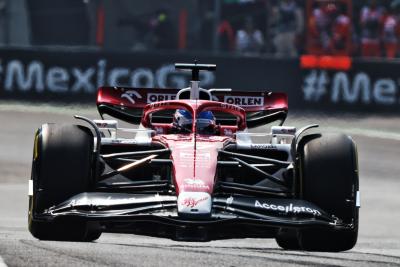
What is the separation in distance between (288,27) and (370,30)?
1.85 metres

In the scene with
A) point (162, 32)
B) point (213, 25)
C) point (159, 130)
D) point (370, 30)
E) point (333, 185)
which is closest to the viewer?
point (333, 185)

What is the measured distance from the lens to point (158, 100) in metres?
11.8

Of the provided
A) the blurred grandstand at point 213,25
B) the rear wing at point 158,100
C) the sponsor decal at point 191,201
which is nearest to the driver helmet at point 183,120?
the rear wing at point 158,100

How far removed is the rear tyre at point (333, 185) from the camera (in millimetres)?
9414

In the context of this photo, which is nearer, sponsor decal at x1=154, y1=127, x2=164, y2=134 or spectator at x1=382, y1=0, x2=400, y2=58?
sponsor decal at x1=154, y1=127, x2=164, y2=134

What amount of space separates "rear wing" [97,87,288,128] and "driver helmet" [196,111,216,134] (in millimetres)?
721

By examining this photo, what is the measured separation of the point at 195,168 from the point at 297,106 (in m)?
13.0

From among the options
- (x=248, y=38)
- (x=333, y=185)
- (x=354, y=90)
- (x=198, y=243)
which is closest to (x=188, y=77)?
(x=354, y=90)

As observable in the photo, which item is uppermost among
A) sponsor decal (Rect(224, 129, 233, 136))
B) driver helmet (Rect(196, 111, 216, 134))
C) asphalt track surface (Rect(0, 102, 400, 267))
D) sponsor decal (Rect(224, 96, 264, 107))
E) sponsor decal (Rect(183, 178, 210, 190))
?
sponsor decal (Rect(224, 96, 264, 107))

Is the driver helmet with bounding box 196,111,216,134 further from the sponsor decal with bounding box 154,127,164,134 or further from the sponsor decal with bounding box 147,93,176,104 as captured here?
the sponsor decal with bounding box 147,93,176,104

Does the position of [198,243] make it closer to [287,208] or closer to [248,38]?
[287,208]

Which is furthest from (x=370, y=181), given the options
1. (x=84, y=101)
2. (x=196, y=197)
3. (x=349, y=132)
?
(x=196, y=197)

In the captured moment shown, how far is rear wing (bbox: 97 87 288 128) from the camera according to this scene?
11.6 m

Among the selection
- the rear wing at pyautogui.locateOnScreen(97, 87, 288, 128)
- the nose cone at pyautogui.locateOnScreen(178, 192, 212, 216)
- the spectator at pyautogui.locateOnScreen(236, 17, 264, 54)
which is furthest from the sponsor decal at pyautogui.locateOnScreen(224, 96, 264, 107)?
the spectator at pyautogui.locateOnScreen(236, 17, 264, 54)
